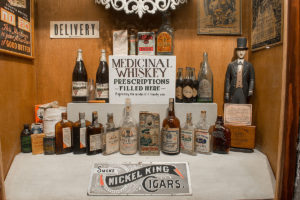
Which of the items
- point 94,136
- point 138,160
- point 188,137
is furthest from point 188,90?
point 94,136

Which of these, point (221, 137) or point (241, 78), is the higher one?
point (241, 78)

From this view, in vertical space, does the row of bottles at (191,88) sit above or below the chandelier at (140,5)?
below

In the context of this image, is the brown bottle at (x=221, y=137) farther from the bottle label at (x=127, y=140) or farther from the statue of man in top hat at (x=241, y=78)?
the bottle label at (x=127, y=140)

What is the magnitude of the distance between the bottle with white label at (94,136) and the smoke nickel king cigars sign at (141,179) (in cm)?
13

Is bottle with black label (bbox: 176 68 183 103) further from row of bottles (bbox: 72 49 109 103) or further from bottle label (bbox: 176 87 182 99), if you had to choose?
row of bottles (bbox: 72 49 109 103)

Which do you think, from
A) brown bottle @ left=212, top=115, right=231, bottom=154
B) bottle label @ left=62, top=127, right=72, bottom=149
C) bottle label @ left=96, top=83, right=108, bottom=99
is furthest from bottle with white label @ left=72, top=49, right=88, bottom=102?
brown bottle @ left=212, top=115, right=231, bottom=154

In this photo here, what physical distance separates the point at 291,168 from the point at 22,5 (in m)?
1.85

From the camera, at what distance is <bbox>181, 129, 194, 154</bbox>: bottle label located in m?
1.27

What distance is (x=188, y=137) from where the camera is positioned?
1.28 metres

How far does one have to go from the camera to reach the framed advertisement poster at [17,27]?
122cm

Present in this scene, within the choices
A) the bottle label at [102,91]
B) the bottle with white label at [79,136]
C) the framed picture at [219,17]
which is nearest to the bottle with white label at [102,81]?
the bottle label at [102,91]

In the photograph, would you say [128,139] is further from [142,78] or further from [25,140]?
[25,140]

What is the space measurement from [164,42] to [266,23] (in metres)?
0.67

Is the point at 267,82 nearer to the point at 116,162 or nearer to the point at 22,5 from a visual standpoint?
the point at 116,162
